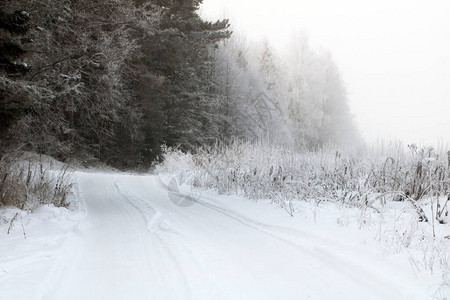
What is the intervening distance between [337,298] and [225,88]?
2917 cm

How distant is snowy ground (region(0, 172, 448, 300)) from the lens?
276 centimetres

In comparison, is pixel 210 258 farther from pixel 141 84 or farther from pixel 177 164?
pixel 141 84

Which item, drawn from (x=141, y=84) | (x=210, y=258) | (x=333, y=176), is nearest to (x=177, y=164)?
(x=141, y=84)

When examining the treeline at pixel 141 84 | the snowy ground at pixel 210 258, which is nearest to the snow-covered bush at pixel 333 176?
the snowy ground at pixel 210 258

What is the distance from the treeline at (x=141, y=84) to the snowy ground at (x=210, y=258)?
214cm

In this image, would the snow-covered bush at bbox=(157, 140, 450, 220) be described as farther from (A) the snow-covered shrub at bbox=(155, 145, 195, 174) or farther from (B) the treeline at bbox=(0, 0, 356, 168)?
(B) the treeline at bbox=(0, 0, 356, 168)

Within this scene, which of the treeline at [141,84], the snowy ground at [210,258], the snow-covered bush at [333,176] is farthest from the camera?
the treeline at [141,84]

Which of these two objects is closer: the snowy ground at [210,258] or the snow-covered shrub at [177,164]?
the snowy ground at [210,258]

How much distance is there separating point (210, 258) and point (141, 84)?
54.7 ft

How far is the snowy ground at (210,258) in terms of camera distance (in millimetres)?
2764

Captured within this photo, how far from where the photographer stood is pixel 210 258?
365 cm

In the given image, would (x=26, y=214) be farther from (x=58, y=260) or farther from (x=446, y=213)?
(x=446, y=213)

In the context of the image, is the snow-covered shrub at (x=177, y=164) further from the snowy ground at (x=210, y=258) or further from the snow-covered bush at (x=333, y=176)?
the snowy ground at (x=210, y=258)

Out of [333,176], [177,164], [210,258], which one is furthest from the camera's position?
[177,164]
